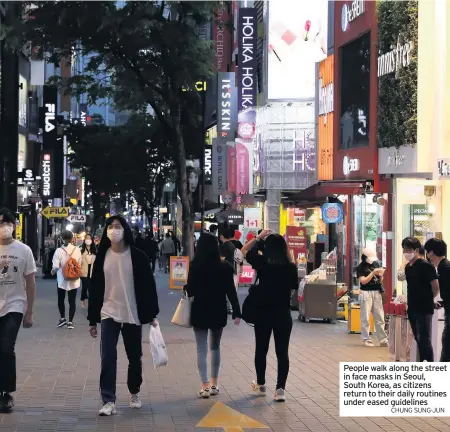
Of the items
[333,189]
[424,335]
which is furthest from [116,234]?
[333,189]

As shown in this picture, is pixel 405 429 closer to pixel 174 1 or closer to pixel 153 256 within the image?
pixel 174 1

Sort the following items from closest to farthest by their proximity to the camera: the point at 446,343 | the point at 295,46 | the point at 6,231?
1. the point at 6,231
2. the point at 446,343
3. the point at 295,46

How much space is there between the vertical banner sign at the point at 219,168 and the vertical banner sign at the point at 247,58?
5.14 m

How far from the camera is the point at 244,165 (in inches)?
1964

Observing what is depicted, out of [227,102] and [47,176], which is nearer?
[227,102]

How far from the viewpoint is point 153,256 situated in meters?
45.9

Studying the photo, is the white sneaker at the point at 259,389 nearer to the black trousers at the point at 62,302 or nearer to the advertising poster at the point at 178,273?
the black trousers at the point at 62,302

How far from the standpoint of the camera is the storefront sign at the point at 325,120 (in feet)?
96.2

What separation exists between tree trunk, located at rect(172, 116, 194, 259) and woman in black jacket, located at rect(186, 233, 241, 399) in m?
21.4

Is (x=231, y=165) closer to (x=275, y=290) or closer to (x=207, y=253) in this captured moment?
(x=207, y=253)

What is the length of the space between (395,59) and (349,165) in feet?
15.7

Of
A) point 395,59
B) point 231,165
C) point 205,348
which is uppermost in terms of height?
point 395,59

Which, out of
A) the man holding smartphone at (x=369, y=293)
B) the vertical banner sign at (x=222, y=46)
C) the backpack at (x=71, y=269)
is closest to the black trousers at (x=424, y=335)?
the man holding smartphone at (x=369, y=293)

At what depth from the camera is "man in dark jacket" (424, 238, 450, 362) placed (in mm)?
12981
